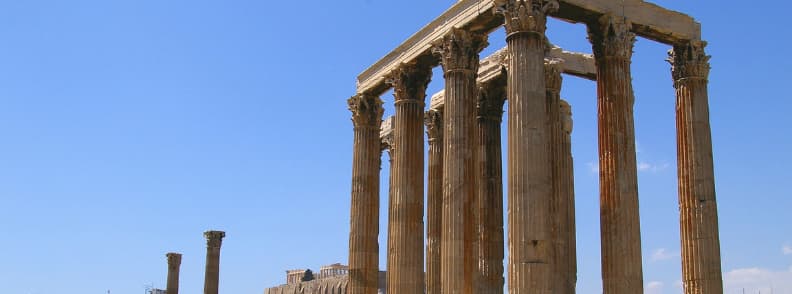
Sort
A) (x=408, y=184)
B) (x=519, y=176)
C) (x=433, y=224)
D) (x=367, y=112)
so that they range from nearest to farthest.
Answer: (x=519, y=176) < (x=433, y=224) < (x=408, y=184) < (x=367, y=112)

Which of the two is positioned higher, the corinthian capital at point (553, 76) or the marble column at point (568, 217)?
the corinthian capital at point (553, 76)

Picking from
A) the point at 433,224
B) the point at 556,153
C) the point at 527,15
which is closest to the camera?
the point at 527,15

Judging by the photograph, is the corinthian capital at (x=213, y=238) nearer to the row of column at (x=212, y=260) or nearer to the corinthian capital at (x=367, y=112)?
the row of column at (x=212, y=260)

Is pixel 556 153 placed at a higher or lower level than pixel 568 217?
higher

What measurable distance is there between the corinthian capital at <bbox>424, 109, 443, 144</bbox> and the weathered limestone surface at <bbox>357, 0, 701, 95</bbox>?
586 cm

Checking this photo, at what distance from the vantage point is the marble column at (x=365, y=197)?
41875 millimetres

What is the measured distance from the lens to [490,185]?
40.8 m

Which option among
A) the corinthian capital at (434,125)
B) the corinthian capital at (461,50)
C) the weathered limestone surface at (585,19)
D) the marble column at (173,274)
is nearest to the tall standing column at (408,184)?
the weathered limestone surface at (585,19)

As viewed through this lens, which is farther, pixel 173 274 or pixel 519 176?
pixel 173 274

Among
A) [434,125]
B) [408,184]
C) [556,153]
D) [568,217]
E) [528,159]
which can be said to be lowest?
[568,217]

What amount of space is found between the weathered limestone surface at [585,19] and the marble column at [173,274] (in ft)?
124

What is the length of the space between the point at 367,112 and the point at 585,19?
12716mm

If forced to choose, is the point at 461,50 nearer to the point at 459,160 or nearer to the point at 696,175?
the point at 459,160

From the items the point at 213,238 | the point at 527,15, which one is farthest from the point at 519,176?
the point at 213,238
